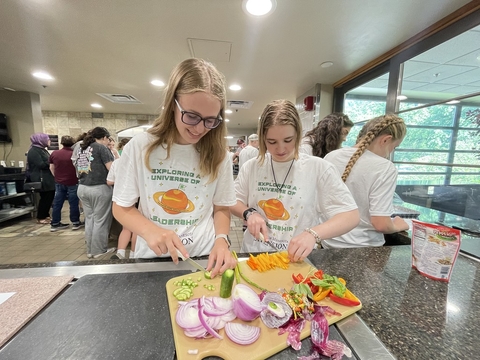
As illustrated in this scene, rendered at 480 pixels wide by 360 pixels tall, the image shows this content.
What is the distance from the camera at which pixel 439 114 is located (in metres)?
1.76

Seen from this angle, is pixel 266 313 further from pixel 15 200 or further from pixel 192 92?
pixel 15 200

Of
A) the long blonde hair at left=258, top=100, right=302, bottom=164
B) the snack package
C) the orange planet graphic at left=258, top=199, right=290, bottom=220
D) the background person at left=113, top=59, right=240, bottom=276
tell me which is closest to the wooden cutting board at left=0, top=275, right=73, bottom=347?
the background person at left=113, top=59, right=240, bottom=276

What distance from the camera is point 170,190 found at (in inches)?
30.4

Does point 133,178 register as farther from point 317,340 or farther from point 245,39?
point 245,39

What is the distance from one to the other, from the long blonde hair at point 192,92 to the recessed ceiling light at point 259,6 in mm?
984

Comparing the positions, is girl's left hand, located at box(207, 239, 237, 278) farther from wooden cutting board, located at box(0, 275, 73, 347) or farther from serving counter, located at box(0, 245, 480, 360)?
wooden cutting board, located at box(0, 275, 73, 347)

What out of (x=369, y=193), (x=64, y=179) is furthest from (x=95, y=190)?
(x=369, y=193)

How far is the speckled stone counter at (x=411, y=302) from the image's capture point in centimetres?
43

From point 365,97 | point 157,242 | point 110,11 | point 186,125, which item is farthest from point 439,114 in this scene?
point 110,11

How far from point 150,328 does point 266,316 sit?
25 centimetres

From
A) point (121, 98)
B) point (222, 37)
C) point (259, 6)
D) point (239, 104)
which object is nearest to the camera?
point (259, 6)

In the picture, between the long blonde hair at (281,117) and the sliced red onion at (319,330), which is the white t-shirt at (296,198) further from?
the sliced red onion at (319,330)

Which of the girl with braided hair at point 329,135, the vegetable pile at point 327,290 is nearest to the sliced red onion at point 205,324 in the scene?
the vegetable pile at point 327,290

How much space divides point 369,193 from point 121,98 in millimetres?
4290
